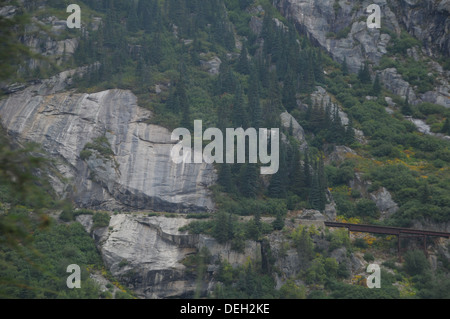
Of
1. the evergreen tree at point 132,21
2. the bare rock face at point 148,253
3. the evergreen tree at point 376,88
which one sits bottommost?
the bare rock face at point 148,253

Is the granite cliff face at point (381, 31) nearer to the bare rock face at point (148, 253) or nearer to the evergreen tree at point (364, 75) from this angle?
the evergreen tree at point (364, 75)

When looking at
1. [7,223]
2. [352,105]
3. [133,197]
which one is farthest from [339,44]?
[7,223]

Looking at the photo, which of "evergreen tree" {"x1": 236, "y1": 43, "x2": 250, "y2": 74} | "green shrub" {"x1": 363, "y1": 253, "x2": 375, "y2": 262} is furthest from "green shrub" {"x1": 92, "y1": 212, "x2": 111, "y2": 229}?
"evergreen tree" {"x1": 236, "y1": 43, "x2": 250, "y2": 74}

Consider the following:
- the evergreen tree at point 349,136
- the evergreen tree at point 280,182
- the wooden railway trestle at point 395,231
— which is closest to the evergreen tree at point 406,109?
the evergreen tree at point 349,136

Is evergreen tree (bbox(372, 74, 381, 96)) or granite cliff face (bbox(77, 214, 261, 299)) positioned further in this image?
evergreen tree (bbox(372, 74, 381, 96))

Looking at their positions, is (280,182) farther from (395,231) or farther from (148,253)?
(148,253)

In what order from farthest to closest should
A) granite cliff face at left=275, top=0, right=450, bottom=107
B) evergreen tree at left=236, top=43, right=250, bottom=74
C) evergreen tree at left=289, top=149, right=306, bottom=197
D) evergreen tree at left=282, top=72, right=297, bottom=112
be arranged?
evergreen tree at left=236, top=43, right=250, bottom=74 < granite cliff face at left=275, top=0, right=450, bottom=107 < evergreen tree at left=282, top=72, right=297, bottom=112 < evergreen tree at left=289, top=149, right=306, bottom=197

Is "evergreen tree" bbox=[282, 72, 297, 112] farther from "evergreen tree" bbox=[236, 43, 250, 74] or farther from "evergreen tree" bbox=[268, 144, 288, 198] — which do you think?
"evergreen tree" bbox=[268, 144, 288, 198]

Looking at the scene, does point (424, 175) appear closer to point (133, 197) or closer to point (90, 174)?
point (133, 197)

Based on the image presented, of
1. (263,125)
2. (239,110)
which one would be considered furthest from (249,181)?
(239,110)
